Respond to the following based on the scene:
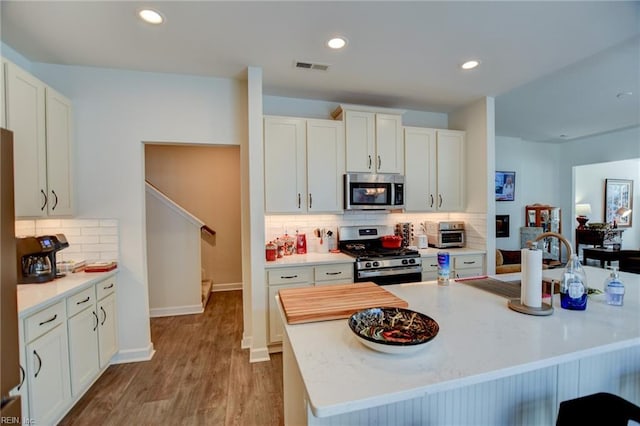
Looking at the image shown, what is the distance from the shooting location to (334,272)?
2930 mm

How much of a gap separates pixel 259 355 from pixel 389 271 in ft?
5.02

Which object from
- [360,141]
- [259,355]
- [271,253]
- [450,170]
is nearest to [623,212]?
[450,170]

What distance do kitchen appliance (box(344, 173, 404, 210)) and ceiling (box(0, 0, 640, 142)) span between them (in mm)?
968

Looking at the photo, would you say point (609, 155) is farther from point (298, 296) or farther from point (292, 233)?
point (298, 296)

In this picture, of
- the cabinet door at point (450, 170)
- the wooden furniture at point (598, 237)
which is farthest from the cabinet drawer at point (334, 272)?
the wooden furniture at point (598, 237)

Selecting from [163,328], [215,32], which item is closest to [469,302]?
[215,32]

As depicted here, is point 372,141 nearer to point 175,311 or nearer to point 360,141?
point 360,141

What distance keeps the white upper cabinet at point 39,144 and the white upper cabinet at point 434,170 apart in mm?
3396

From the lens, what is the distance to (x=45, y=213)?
218cm

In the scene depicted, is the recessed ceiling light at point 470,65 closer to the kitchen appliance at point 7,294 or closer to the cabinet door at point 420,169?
the cabinet door at point 420,169

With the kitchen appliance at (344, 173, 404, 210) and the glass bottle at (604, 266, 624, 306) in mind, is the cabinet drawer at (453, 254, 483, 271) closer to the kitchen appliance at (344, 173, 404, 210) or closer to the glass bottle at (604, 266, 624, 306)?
the kitchen appliance at (344, 173, 404, 210)

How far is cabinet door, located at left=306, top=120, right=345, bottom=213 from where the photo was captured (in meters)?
3.13

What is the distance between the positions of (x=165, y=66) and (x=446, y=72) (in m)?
2.63

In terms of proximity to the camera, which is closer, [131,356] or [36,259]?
[36,259]
